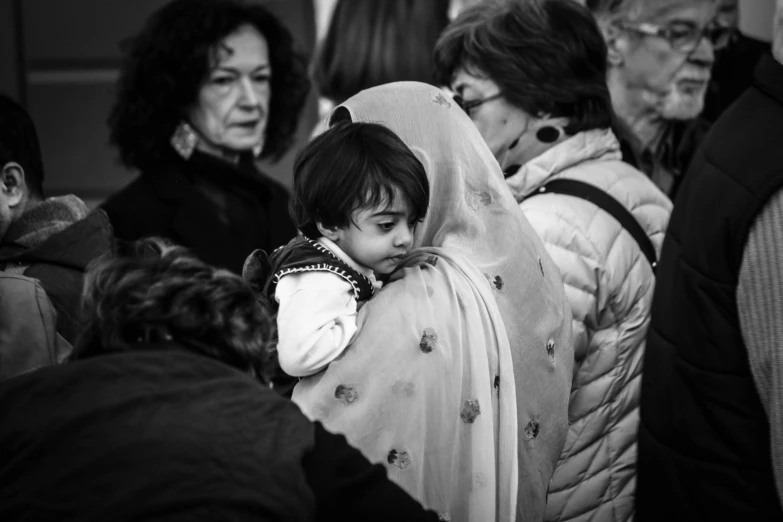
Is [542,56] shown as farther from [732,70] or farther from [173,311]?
[732,70]

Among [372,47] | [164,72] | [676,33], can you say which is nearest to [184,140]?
[164,72]

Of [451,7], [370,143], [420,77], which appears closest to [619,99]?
[420,77]

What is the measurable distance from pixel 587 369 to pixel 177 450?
1.32m

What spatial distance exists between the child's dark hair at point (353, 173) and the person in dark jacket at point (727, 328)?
0.63 m

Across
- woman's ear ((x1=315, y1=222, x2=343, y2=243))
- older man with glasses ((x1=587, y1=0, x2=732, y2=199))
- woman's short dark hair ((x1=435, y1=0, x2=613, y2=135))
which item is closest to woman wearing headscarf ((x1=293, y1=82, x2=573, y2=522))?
woman's ear ((x1=315, y1=222, x2=343, y2=243))

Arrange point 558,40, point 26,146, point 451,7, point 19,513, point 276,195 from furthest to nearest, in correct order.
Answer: point 451,7 → point 276,195 → point 558,40 → point 26,146 → point 19,513

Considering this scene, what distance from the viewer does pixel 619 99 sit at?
368 centimetres

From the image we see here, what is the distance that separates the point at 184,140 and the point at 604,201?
186cm

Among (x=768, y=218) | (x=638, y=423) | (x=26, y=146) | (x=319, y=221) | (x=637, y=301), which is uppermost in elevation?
(x=768, y=218)

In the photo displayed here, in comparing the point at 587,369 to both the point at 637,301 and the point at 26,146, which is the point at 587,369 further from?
the point at 26,146

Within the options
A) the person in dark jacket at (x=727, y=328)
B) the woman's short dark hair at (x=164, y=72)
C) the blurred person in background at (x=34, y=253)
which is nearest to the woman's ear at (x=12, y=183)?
the blurred person in background at (x=34, y=253)

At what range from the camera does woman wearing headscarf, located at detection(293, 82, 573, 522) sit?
1.93m

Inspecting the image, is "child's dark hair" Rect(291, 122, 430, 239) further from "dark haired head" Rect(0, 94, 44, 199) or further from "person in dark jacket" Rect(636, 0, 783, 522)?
"dark haired head" Rect(0, 94, 44, 199)

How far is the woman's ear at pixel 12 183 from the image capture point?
237cm
